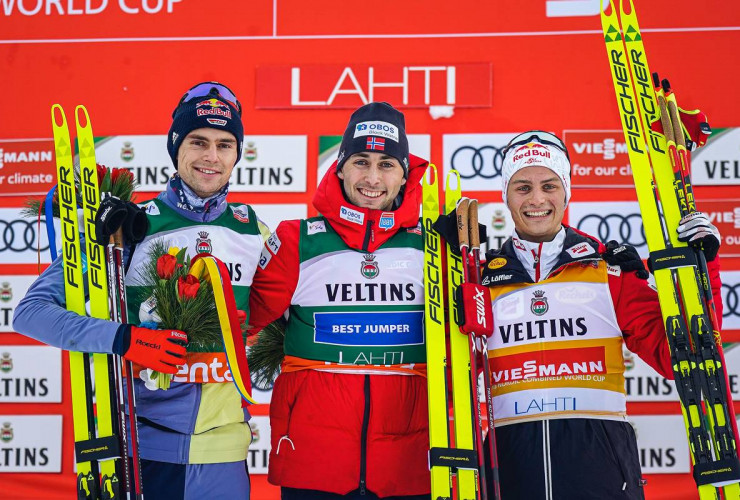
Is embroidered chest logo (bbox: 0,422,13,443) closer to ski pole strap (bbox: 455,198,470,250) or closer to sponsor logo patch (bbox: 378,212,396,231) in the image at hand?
sponsor logo patch (bbox: 378,212,396,231)

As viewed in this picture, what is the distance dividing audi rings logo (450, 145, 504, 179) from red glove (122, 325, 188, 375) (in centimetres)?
238

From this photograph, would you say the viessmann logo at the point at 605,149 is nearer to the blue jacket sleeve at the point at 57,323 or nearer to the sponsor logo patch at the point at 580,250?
the sponsor logo patch at the point at 580,250

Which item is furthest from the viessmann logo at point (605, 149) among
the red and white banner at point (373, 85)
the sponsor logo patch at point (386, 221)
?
the sponsor logo patch at point (386, 221)

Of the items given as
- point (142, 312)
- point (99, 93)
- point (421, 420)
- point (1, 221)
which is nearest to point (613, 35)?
point (421, 420)

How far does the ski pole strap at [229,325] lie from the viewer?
8.16ft

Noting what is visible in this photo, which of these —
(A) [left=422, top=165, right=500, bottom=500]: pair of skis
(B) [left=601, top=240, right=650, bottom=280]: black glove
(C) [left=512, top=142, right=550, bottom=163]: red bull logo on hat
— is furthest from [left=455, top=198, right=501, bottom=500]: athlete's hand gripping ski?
(B) [left=601, top=240, right=650, bottom=280]: black glove

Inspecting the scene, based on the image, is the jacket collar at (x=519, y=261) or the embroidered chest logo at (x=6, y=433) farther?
the embroidered chest logo at (x=6, y=433)

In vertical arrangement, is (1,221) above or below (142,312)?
above

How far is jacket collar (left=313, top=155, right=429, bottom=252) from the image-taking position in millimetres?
2709

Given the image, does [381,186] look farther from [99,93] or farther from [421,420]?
[99,93]

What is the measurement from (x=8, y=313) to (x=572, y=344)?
3.30 meters

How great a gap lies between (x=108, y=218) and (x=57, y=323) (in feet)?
1.14

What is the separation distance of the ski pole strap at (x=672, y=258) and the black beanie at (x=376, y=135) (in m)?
0.85

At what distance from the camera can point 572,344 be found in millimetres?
2594
